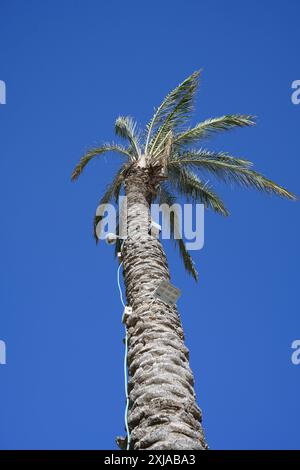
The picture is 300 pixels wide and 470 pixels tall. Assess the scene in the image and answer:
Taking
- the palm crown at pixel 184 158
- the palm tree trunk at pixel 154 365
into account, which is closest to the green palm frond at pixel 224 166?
the palm crown at pixel 184 158

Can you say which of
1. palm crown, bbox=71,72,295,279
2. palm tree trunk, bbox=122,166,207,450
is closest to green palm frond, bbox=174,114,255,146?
palm crown, bbox=71,72,295,279

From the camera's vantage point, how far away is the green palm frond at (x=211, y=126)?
36.1 ft

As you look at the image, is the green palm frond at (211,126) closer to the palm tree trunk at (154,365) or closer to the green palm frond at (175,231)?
the green palm frond at (175,231)

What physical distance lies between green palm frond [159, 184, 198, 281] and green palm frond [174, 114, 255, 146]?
1219 millimetres

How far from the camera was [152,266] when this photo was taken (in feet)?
20.9

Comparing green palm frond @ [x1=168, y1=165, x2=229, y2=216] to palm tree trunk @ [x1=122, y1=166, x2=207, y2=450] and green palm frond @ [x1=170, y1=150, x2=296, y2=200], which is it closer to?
green palm frond @ [x1=170, y1=150, x2=296, y2=200]

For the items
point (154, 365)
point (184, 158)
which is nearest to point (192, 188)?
point (184, 158)

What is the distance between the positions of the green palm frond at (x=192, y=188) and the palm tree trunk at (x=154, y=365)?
13.7 ft

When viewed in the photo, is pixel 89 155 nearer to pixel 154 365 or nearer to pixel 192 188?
pixel 192 188

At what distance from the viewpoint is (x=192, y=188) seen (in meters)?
11.3
